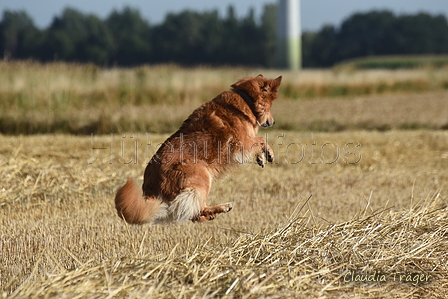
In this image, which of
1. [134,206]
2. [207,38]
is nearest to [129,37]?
[207,38]

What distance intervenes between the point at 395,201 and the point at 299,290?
328 centimetres

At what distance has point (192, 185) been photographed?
4.18 meters

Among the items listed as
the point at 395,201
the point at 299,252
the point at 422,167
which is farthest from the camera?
the point at 422,167

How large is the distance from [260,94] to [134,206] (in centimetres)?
148

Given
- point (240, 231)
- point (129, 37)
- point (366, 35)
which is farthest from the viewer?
point (366, 35)

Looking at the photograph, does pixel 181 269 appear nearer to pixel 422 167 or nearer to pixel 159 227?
pixel 159 227

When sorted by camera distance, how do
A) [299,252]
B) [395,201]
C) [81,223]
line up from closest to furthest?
1. [299,252]
2. [81,223]
3. [395,201]

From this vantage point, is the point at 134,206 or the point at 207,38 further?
the point at 207,38

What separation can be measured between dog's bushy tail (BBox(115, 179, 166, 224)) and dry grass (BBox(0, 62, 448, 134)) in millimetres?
7323

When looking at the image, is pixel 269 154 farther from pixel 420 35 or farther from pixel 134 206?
pixel 420 35

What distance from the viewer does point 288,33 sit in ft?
105

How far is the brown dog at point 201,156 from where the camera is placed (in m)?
4.11

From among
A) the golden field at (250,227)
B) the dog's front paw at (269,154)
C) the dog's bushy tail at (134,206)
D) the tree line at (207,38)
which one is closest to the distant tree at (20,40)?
the tree line at (207,38)

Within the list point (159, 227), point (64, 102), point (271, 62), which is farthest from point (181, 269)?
point (271, 62)
